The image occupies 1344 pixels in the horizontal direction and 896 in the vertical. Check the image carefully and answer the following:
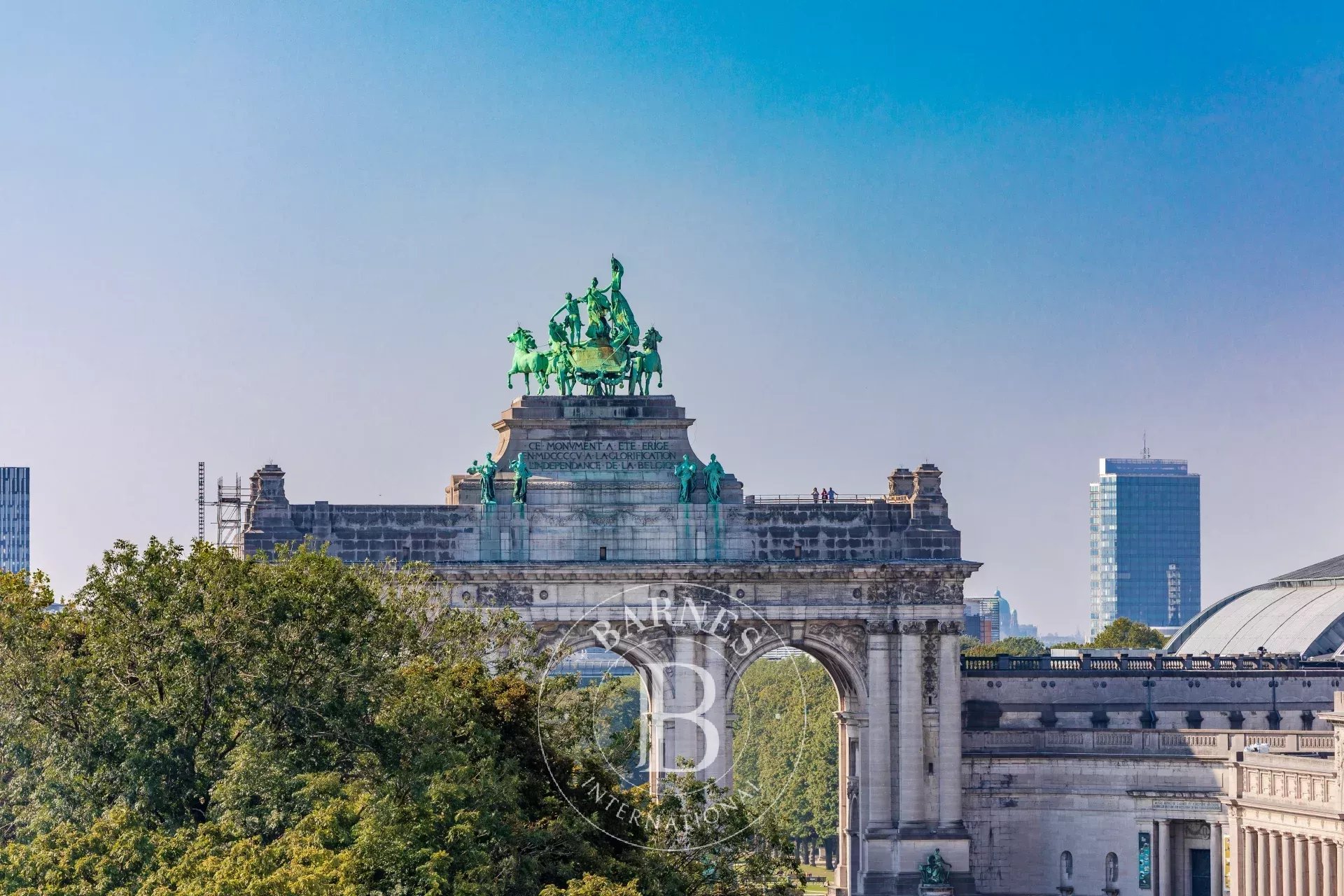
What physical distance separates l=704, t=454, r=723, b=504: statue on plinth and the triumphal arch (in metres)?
0.10

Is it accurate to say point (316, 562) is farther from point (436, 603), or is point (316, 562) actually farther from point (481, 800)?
point (436, 603)

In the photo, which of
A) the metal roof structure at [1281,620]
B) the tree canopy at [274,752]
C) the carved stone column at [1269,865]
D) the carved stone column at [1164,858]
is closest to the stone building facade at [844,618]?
the carved stone column at [1164,858]

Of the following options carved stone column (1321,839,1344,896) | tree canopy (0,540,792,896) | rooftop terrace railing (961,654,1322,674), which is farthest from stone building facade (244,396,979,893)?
tree canopy (0,540,792,896)

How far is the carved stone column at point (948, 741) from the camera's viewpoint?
134 m

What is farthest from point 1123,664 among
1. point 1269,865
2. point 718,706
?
point 1269,865

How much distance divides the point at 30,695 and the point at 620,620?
166 ft

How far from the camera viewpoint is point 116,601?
291 feet

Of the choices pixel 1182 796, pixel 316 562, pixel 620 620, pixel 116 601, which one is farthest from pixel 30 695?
pixel 1182 796

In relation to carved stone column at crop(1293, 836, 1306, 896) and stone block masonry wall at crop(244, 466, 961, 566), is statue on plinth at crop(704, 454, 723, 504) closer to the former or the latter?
stone block masonry wall at crop(244, 466, 961, 566)

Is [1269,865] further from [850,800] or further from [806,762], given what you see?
[806,762]

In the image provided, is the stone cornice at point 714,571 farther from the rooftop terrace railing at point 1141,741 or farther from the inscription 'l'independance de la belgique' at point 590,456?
the rooftop terrace railing at point 1141,741

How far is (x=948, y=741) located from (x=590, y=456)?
2126cm

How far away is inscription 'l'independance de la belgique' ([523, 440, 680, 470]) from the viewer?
136125 millimetres

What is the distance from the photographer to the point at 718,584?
134 metres
